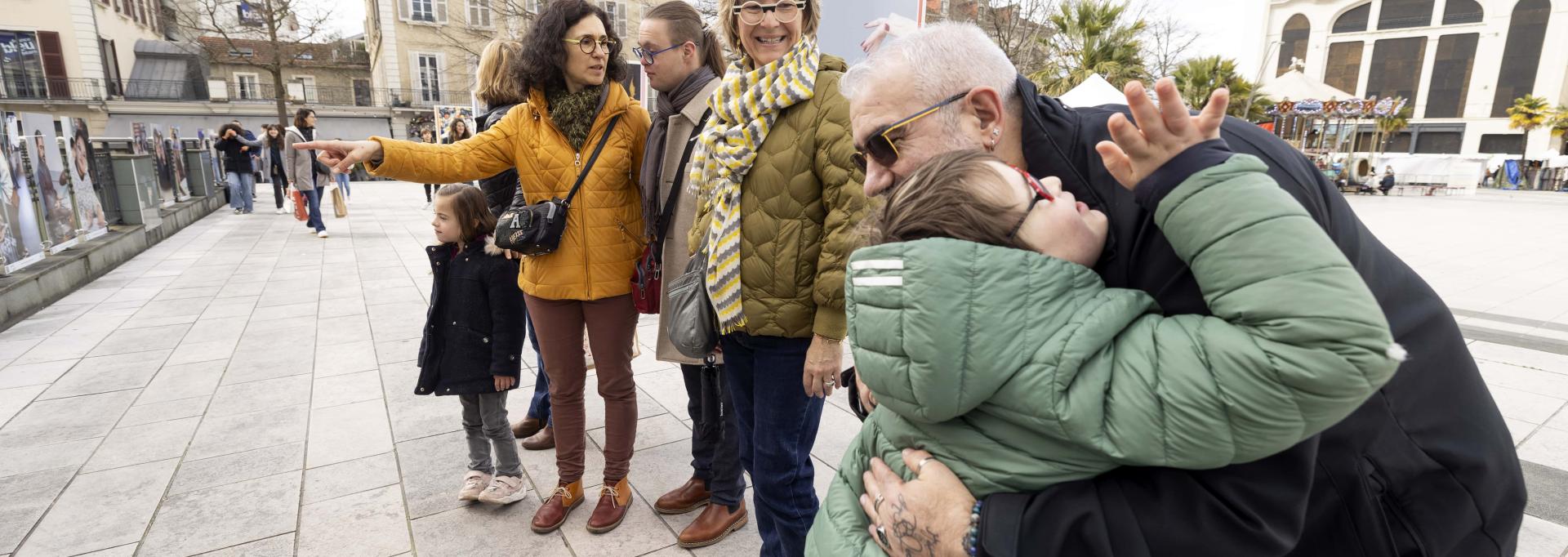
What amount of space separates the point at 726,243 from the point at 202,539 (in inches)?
98.8

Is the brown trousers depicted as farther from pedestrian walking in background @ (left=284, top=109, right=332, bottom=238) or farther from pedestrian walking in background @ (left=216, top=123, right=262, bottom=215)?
pedestrian walking in background @ (left=216, top=123, right=262, bottom=215)

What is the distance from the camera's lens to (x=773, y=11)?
89.2 inches

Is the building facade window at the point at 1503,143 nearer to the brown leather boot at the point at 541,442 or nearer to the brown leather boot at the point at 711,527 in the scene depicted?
the brown leather boot at the point at 711,527

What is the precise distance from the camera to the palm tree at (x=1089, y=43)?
55.3 ft

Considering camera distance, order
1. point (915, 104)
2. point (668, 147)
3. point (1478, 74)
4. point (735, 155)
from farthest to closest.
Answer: point (1478, 74)
point (668, 147)
point (735, 155)
point (915, 104)

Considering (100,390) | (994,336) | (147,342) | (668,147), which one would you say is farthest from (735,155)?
(147,342)

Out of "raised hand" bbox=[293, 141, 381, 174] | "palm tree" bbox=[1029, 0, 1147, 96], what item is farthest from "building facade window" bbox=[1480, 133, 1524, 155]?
"raised hand" bbox=[293, 141, 381, 174]

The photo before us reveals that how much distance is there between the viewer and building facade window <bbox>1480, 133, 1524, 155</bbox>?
47.8 metres

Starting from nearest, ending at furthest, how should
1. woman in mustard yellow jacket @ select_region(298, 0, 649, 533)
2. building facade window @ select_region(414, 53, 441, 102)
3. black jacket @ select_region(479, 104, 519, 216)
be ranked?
woman in mustard yellow jacket @ select_region(298, 0, 649, 533)
black jacket @ select_region(479, 104, 519, 216)
building facade window @ select_region(414, 53, 441, 102)

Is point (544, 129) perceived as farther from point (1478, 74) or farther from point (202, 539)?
point (1478, 74)

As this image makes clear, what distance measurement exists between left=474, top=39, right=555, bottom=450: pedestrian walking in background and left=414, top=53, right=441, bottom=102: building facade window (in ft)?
126

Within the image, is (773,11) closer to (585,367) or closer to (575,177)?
(575,177)

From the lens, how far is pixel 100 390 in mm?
4699

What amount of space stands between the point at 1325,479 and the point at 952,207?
1.93 feet
